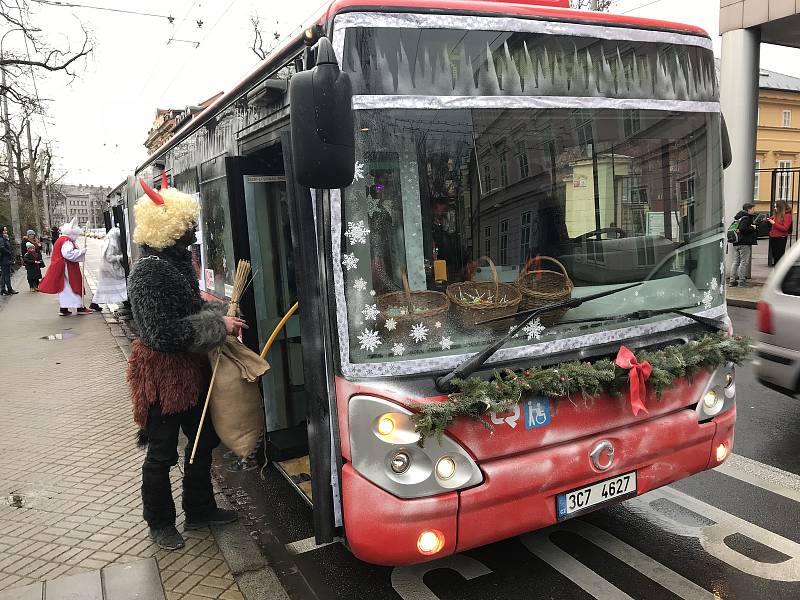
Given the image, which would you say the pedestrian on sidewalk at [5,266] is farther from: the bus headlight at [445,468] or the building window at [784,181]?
the building window at [784,181]

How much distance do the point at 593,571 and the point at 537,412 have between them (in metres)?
1.17

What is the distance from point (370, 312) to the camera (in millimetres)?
2756

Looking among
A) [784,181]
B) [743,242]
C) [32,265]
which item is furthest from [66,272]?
[784,181]

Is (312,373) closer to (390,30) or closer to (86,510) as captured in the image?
(390,30)

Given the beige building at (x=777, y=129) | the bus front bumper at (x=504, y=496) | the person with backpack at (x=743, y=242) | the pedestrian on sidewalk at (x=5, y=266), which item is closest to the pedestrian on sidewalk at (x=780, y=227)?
Answer: the person with backpack at (x=743, y=242)

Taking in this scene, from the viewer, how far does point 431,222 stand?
2.80 metres

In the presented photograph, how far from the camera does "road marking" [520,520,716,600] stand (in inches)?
126

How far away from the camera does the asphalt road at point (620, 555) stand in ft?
10.7

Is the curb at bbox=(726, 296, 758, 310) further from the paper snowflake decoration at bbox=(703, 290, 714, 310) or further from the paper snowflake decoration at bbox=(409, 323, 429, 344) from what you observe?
the paper snowflake decoration at bbox=(409, 323, 429, 344)

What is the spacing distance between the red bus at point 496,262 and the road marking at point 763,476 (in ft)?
4.09

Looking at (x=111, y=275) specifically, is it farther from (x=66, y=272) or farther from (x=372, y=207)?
(x=372, y=207)

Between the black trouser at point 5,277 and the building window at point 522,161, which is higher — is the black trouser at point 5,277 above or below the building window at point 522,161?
below

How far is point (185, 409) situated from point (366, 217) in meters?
1.79

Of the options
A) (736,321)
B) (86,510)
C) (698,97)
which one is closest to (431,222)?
(698,97)
